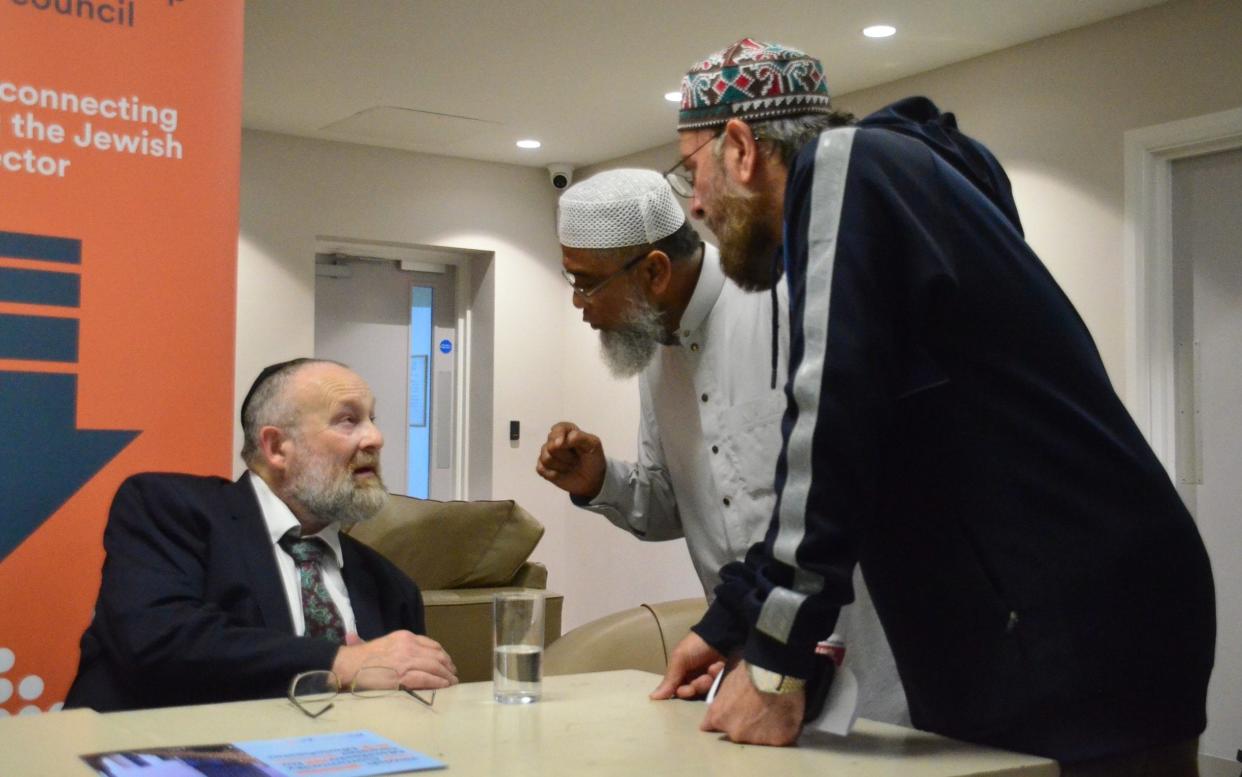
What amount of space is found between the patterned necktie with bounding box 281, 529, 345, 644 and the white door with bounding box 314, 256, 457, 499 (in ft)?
16.9

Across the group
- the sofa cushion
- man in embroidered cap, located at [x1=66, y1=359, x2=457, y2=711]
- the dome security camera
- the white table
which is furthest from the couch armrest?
the dome security camera

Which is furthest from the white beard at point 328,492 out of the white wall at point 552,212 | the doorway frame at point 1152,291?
the white wall at point 552,212

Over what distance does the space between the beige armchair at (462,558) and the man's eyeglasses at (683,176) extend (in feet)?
7.64

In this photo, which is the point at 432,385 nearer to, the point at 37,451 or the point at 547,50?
the point at 547,50

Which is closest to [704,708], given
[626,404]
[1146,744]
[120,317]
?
[1146,744]

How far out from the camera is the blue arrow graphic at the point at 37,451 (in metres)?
2.29

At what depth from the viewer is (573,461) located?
209 cm

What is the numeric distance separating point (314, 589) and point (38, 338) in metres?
0.66

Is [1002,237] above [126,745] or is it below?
above

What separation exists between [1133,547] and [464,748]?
2.13 feet

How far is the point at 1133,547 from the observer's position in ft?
3.91

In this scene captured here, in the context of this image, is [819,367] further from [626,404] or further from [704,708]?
[626,404]

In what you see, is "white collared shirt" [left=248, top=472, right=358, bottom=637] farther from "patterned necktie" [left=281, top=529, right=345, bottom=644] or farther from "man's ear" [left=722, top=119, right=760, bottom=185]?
"man's ear" [left=722, top=119, right=760, bottom=185]

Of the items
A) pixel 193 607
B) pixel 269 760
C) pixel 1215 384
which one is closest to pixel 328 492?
pixel 193 607
